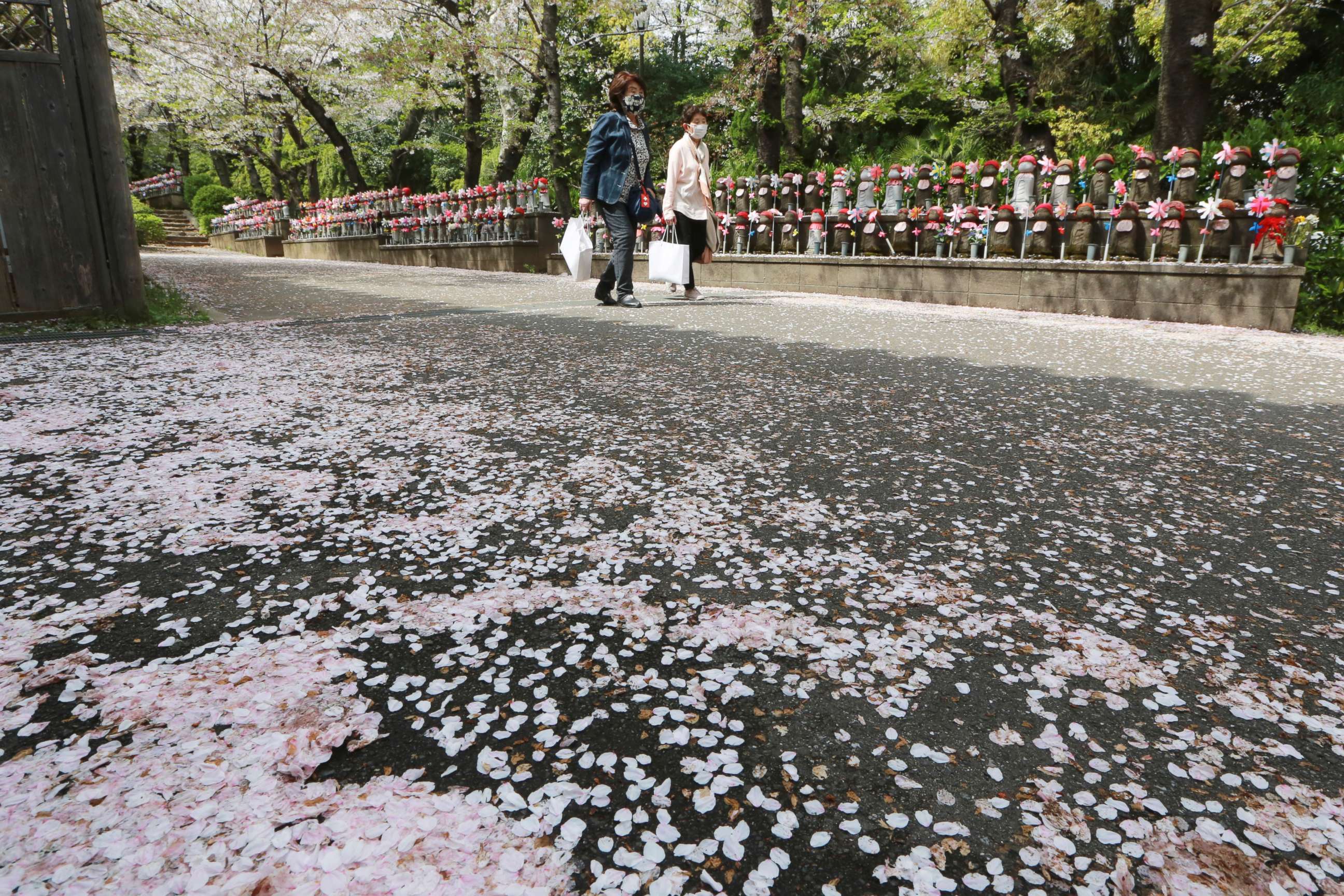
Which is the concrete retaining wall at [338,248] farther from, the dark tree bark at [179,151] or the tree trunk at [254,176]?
the dark tree bark at [179,151]

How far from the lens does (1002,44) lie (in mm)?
14547

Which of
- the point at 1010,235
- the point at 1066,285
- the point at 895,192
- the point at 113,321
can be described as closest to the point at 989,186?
the point at 1010,235

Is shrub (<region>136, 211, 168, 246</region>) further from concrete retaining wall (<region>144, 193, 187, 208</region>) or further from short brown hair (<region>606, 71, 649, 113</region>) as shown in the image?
short brown hair (<region>606, 71, 649, 113</region>)

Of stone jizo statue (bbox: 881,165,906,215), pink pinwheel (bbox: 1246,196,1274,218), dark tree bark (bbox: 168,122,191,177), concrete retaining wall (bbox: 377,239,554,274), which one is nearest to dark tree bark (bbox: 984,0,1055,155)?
stone jizo statue (bbox: 881,165,906,215)

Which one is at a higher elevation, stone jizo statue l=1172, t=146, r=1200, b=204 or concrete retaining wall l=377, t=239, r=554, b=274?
stone jizo statue l=1172, t=146, r=1200, b=204

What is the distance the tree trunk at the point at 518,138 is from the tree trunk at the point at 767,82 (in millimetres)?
5619

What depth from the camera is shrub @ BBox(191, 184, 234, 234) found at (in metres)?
39.3

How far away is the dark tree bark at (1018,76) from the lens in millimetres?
14492

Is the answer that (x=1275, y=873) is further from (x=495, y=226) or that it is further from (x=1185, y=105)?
(x=495, y=226)

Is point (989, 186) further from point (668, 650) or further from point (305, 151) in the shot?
point (305, 151)

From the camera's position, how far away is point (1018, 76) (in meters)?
15.0

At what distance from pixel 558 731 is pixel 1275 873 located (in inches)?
42.0

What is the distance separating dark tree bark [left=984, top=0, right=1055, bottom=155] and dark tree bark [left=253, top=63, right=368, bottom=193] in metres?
17.9

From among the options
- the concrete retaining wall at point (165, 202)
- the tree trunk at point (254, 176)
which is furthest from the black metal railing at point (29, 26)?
the concrete retaining wall at point (165, 202)
